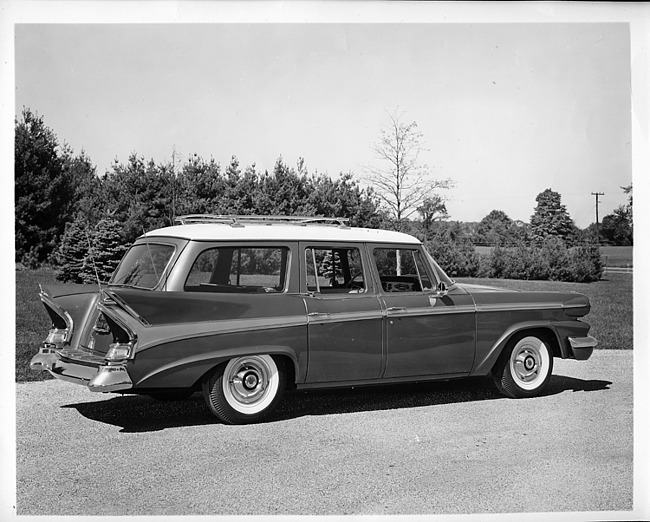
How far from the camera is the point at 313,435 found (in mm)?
5625

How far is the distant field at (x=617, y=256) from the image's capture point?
8.97 metres

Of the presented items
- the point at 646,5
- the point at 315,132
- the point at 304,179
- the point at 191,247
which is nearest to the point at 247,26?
the point at 315,132

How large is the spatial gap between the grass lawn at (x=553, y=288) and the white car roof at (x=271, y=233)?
2.17 meters

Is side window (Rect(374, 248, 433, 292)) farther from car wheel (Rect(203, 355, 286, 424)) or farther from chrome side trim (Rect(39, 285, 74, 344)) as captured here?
chrome side trim (Rect(39, 285, 74, 344))

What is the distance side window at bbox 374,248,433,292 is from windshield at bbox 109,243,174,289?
192 cm

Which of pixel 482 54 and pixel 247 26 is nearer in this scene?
pixel 247 26

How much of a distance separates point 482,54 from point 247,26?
2419 millimetres

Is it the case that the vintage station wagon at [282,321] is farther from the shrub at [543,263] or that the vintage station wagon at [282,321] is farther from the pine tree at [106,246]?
the shrub at [543,263]

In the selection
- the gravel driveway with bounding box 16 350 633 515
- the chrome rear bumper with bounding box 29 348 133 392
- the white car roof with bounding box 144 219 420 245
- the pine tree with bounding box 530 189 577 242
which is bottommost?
the gravel driveway with bounding box 16 350 633 515

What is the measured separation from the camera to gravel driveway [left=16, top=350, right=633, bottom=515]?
462cm

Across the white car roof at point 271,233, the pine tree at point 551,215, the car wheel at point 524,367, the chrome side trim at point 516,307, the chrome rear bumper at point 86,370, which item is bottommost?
the car wheel at point 524,367

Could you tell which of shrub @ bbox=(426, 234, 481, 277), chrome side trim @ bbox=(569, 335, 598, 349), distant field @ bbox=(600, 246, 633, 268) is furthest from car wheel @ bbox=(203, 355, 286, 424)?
shrub @ bbox=(426, 234, 481, 277)

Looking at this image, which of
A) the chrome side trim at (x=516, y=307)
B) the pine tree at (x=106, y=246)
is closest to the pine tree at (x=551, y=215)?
the chrome side trim at (x=516, y=307)

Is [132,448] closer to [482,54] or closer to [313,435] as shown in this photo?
[313,435]
